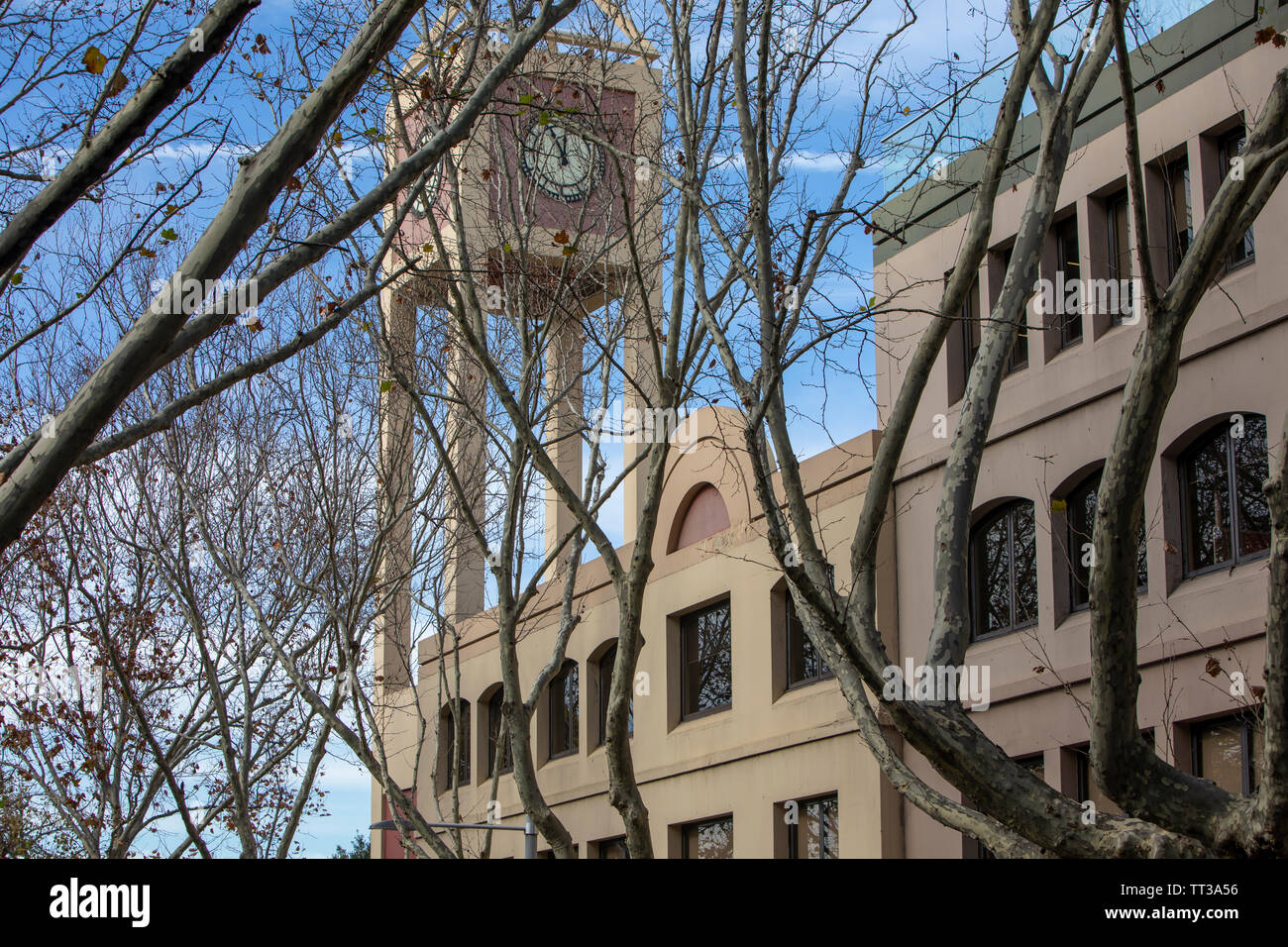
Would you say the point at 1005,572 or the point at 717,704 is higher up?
the point at 1005,572

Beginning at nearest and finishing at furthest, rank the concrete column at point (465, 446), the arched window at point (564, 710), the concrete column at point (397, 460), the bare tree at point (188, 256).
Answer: the bare tree at point (188, 256), the concrete column at point (397, 460), the concrete column at point (465, 446), the arched window at point (564, 710)

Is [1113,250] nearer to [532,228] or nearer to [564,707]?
[532,228]

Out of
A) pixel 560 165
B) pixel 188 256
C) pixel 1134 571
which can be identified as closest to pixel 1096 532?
pixel 1134 571

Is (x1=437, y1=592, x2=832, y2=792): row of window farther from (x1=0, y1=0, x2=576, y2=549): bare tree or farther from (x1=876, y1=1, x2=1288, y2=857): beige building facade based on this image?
(x1=0, y1=0, x2=576, y2=549): bare tree

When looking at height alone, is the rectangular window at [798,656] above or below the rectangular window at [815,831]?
above

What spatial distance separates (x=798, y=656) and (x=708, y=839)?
3069 millimetres

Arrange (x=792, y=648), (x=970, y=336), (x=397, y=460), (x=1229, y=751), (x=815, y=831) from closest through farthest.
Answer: (x=1229, y=751) → (x=397, y=460) → (x=970, y=336) → (x=815, y=831) → (x=792, y=648)

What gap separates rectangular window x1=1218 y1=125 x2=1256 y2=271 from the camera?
1375 cm

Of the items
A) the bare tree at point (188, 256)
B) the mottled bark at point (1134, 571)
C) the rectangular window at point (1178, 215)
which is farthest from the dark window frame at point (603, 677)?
the bare tree at point (188, 256)

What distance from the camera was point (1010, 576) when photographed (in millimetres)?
16047

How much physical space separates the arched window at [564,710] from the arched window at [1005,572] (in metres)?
9.45

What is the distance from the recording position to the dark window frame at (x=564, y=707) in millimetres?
24266

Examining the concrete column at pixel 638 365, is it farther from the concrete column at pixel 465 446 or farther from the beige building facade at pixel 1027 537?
the concrete column at pixel 465 446

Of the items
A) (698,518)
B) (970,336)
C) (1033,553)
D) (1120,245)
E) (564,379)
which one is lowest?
(1033,553)
